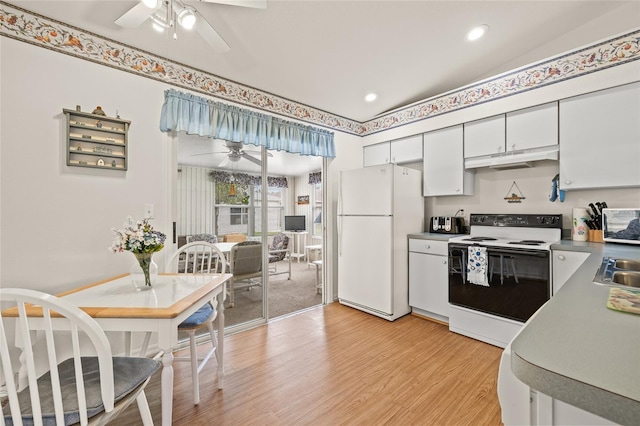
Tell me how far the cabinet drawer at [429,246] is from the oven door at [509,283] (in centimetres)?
16

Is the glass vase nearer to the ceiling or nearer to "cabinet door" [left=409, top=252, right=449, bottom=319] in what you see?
the ceiling

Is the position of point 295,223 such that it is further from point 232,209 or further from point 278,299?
point 232,209

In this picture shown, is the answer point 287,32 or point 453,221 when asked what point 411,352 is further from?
point 287,32

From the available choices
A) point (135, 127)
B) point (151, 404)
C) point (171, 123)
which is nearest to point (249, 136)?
point (171, 123)

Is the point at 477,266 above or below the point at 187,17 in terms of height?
below

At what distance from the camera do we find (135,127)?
2.27 metres

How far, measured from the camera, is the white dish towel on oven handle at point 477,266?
2.47m

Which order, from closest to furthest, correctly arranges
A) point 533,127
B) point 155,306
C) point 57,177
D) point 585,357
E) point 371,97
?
point 585,357, point 155,306, point 57,177, point 533,127, point 371,97

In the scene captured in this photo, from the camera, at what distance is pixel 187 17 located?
4.82ft

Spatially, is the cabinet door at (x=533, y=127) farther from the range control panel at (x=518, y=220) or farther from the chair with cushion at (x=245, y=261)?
the chair with cushion at (x=245, y=261)

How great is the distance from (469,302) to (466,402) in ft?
3.43

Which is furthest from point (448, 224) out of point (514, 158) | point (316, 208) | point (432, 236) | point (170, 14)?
point (316, 208)

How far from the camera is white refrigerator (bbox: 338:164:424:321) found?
9.94ft

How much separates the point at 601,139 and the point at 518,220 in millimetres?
890
